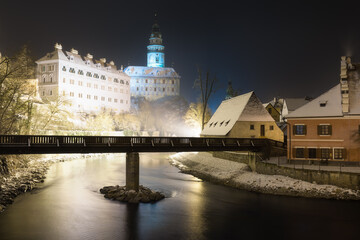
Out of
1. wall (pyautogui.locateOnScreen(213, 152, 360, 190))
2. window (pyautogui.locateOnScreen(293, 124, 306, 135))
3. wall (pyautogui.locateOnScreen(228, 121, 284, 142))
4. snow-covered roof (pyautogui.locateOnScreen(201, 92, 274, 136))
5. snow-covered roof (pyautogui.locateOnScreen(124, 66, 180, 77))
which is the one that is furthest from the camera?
snow-covered roof (pyautogui.locateOnScreen(124, 66, 180, 77))

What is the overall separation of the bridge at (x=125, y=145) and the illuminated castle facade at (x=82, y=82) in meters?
64.6

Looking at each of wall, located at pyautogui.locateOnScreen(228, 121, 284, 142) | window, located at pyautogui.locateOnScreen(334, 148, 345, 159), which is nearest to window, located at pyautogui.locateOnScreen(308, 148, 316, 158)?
window, located at pyautogui.locateOnScreen(334, 148, 345, 159)

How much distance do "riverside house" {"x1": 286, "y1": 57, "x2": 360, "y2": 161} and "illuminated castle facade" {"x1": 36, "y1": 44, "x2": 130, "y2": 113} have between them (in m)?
72.0

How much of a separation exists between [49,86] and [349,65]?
89096 mm

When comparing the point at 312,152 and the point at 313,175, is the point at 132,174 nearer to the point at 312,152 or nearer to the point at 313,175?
the point at 313,175

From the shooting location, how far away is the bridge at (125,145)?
95.2 feet

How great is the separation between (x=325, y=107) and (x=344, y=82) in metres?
3.55

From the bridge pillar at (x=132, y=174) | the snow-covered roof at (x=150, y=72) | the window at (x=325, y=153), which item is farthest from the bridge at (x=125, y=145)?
the snow-covered roof at (x=150, y=72)

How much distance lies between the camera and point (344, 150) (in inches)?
1430

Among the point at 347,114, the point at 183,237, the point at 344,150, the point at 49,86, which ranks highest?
the point at 49,86

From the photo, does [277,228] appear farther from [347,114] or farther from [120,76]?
[120,76]

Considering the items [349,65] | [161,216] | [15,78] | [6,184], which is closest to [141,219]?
[161,216]

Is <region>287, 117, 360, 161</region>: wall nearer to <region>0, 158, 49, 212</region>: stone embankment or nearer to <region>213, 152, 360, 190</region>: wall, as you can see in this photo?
<region>213, 152, 360, 190</region>: wall

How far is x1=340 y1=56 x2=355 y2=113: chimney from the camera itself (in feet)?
119
